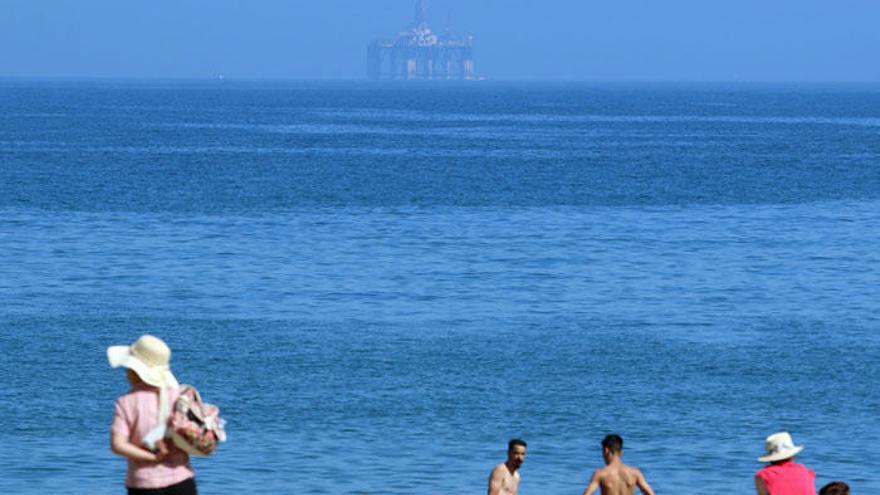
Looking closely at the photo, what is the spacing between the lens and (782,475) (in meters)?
13.0

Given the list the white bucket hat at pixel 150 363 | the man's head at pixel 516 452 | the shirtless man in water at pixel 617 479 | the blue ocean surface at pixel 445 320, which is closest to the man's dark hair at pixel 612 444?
the shirtless man in water at pixel 617 479

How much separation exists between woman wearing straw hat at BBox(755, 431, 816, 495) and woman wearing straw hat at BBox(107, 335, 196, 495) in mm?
4307

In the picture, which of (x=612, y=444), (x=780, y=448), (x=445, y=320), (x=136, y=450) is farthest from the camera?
(x=445, y=320)

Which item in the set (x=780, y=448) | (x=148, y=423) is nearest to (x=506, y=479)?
(x=780, y=448)

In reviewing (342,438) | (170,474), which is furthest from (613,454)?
(342,438)

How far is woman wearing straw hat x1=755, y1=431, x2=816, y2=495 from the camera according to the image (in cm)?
1289

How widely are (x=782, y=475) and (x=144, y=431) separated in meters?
4.83

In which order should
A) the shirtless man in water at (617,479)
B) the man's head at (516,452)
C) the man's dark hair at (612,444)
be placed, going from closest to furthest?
the man's dark hair at (612,444) < the shirtless man in water at (617,479) < the man's head at (516,452)

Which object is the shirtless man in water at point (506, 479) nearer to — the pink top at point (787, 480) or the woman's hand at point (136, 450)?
the pink top at point (787, 480)

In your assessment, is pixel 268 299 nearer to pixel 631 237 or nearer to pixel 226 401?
pixel 226 401

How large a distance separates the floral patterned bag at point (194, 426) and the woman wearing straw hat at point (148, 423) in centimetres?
12

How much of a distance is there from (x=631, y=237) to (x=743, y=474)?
38.0m

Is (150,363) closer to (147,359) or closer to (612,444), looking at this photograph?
(147,359)

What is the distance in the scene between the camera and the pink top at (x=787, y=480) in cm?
1290
